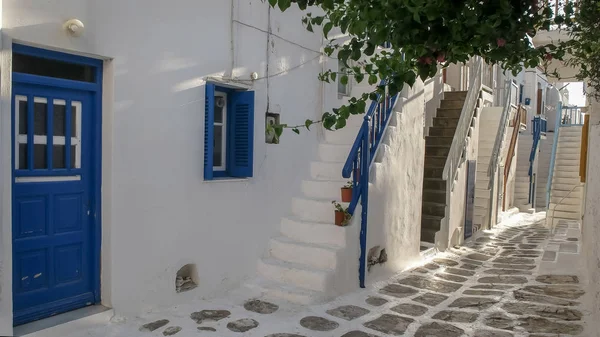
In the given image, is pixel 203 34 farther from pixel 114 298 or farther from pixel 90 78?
pixel 114 298

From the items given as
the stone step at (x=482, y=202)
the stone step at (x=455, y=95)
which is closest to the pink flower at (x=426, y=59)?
the stone step at (x=455, y=95)

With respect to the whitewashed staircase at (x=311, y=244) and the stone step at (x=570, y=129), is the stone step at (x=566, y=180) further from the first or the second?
the whitewashed staircase at (x=311, y=244)

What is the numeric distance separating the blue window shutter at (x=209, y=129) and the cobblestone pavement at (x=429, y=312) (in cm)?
144

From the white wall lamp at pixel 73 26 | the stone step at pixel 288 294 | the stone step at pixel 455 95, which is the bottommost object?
the stone step at pixel 288 294

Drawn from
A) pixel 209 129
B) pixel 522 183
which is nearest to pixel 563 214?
pixel 522 183

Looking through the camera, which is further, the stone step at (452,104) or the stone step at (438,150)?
the stone step at (452,104)

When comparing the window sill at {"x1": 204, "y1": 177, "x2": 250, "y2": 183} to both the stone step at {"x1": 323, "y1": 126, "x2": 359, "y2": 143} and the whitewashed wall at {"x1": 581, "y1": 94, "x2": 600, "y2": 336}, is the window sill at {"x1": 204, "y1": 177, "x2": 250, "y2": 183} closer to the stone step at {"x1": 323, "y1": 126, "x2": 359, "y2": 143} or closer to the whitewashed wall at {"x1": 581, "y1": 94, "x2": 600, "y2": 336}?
the stone step at {"x1": 323, "y1": 126, "x2": 359, "y2": 143}

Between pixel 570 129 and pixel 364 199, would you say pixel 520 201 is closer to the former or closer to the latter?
pixel 570 129

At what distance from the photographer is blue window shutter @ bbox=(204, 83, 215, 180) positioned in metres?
5.18

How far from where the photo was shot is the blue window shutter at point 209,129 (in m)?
5.18

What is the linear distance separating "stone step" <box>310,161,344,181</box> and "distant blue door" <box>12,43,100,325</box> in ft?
10.6

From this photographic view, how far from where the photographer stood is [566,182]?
13797mm

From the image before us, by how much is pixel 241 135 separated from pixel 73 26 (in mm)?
2273

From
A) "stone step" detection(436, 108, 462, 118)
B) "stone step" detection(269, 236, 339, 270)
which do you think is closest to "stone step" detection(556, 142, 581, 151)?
"stone step" detection(436, 108, 462, 118)
